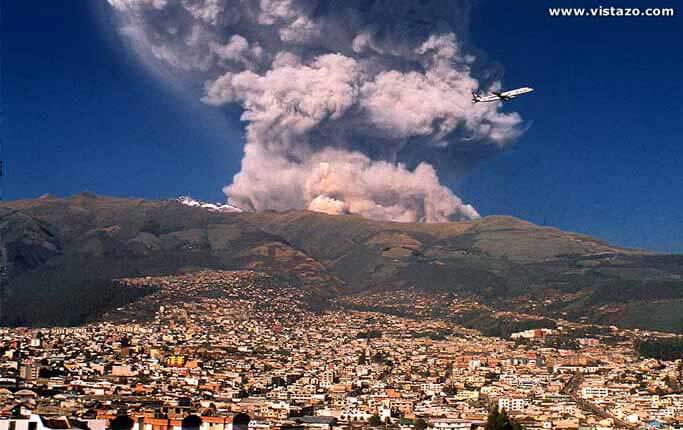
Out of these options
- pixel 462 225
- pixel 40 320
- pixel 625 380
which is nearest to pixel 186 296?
pixel 40 320

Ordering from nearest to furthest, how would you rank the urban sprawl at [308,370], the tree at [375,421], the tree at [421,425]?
the tree at [421,425] < the urban sprawl at [308,370] < the tree at [375,421]

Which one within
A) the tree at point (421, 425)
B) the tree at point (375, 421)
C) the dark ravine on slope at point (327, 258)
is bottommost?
the tree at point (421, 425)

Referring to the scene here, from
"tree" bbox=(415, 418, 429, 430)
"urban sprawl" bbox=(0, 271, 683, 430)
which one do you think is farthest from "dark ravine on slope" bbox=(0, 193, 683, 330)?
"tree" bbox=(415, 418, 429, 430)

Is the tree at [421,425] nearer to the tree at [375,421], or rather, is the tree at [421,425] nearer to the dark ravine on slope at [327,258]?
the tree at [375,421]

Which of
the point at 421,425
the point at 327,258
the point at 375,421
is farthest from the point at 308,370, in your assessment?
the point at 327,258

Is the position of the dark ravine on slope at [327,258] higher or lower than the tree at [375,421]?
higher

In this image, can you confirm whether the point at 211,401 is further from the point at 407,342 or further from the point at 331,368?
the point at 407,342

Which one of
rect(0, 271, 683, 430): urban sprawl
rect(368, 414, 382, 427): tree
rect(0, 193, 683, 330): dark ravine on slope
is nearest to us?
rect(0, 271, 683, 430): urban sprawl

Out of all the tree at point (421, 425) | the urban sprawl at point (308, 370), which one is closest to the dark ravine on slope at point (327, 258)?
the urban sprawl at point (308, 370)

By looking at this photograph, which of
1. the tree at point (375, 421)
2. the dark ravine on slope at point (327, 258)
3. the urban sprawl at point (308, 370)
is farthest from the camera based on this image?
the dark ravine on slope at point (327, 258)

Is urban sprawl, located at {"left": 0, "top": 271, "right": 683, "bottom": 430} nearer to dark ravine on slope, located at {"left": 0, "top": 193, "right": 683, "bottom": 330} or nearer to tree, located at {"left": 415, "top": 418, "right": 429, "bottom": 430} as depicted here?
tree, located at {"left": 415, "top": 418, "right": 429, "bottom": 430}
